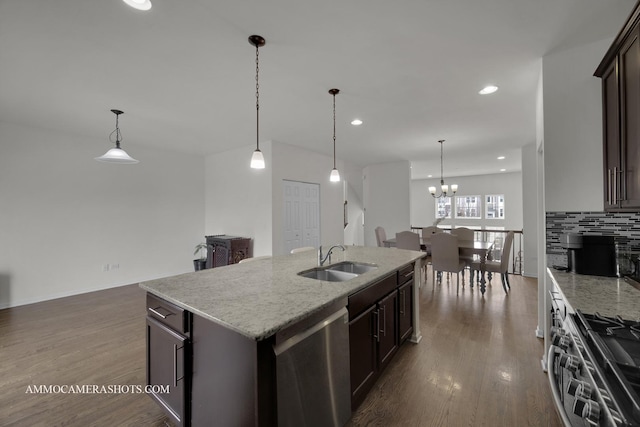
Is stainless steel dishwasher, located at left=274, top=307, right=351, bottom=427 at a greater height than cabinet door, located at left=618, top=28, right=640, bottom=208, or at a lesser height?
lesser

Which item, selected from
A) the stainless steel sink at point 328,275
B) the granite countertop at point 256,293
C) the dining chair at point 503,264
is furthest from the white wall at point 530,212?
the stainless steel sink at point 328,275

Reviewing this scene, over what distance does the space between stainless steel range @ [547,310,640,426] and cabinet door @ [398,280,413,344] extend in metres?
1.07

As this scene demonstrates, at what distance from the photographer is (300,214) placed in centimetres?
546

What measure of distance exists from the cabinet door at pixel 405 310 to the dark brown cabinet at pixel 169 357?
173cm

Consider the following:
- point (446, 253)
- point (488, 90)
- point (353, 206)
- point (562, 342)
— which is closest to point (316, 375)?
point (562, 342)

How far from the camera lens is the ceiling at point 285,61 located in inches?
68.2

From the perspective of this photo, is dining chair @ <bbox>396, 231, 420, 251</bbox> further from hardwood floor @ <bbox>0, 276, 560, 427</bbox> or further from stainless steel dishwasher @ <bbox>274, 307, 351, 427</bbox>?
stainless steel dishwasher @ <bbox>274, 307, 351, 427</bbox>

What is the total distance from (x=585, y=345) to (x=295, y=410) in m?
1.27

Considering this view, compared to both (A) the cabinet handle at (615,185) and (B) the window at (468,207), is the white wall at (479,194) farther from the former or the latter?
(A) the cabinet handle at (615,185)

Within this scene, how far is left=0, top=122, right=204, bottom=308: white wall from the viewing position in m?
3.91

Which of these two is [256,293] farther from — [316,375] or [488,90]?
[488,90]

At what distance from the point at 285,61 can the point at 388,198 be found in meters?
5.40

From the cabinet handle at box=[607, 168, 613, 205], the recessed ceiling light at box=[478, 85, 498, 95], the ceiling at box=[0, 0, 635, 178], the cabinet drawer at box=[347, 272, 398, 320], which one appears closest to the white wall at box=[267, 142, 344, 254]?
the ceiling at box=[0, 0, 635, 178]

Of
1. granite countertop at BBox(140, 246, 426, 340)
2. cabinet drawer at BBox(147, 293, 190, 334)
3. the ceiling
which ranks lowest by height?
cabinet drawer at BBox(147, 293, 190, 334)
